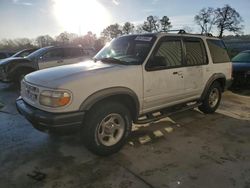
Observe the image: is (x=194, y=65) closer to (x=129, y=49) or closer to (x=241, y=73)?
(x=129, y=49)

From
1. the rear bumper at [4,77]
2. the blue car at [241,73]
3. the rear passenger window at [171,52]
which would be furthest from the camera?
the rear bumper at [4,77]

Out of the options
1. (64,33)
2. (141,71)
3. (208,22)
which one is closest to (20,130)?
(141,71)

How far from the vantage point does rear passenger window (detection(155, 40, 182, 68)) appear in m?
4.09

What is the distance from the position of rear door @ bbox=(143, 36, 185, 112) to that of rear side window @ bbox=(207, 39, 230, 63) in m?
1.22

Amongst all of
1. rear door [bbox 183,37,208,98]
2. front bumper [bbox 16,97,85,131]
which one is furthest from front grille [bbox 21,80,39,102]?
rear door [bbox 183,37,208,98]

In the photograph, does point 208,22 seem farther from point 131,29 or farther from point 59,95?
point 59,95

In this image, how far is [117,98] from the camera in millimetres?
3541

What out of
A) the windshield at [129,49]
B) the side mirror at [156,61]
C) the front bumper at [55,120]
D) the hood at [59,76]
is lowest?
the front bumper at [55,120]

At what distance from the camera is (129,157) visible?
3.52 meters

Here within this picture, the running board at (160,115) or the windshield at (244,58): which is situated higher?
the windshield at (244,58)

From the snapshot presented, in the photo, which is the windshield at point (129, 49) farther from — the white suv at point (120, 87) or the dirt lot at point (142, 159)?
the dirt lot at point (142, 159)

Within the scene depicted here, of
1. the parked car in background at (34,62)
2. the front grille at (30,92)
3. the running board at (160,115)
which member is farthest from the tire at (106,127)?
the parked car in background at (34,62)

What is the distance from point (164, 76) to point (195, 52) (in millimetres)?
1265

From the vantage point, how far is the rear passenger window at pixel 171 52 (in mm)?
4090
